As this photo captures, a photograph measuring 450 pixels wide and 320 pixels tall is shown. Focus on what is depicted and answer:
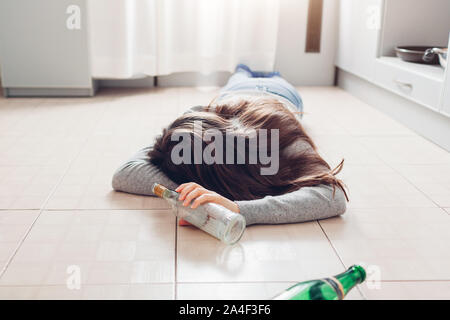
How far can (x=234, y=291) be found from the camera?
0.90m

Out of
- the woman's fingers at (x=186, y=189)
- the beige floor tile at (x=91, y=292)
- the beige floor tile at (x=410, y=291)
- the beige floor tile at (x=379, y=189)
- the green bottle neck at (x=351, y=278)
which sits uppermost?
the woman's fingers at (x=186, y=189)

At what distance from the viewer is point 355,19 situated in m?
2.64

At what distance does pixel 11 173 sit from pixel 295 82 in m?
1.95

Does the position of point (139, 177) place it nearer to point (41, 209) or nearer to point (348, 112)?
point (41, 209)

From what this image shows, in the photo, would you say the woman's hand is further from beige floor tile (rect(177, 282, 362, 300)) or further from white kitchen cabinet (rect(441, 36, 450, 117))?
white kitchen cabinet (rect(441, 36, 450, 117))

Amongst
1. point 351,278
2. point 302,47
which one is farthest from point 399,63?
point 351,278

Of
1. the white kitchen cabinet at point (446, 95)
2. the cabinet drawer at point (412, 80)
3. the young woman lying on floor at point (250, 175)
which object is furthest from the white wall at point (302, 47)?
the young woman lying on floor at point (250, 175)

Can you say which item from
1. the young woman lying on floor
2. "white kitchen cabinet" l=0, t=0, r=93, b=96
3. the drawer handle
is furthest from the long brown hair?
"white kitchen cabinet" l=0, t=0, r=93, b=96

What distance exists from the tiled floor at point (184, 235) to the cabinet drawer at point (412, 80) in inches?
7.3

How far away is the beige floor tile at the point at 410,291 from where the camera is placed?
0.89 m

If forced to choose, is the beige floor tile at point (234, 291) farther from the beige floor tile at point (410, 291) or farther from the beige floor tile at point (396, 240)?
the beige floor tile at point (396, 240)

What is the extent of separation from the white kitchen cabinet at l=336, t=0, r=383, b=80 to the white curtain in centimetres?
40
